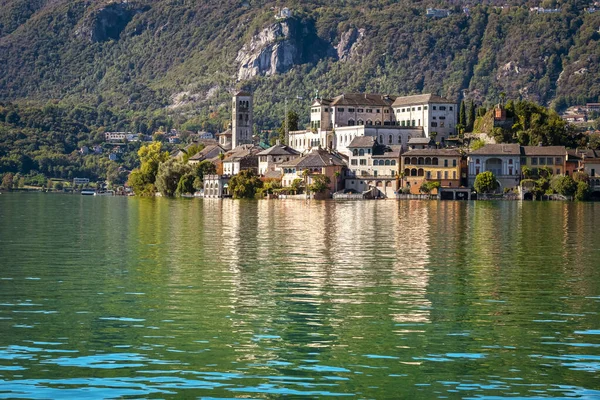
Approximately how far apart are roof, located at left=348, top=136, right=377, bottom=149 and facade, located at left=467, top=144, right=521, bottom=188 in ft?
42.0

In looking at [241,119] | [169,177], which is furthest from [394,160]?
[241,119]

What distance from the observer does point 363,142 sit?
143125 mm

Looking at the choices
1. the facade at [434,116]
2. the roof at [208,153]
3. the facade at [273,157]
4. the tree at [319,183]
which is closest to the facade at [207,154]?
the roof at [208,153]

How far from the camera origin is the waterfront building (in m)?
140

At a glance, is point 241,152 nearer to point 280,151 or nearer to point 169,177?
point 280,151

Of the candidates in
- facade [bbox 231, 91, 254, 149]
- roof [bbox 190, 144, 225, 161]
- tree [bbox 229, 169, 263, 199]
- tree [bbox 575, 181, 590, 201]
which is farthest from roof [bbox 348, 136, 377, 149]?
facade [bbox 231, 91, 254, 149]

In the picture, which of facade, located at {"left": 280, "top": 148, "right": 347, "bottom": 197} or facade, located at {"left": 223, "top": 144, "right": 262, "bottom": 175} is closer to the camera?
facade, located at {"left": 280, "top": 148, "right": 347, "bottom": 197}

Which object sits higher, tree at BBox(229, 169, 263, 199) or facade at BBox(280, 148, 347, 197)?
facade at BBox(280, 148, 347, 197)

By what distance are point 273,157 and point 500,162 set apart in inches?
1252

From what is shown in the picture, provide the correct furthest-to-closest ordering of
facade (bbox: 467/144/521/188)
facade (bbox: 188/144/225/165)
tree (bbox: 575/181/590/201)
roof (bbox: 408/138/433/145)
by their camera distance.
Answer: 1. facade (bbox: 188/144/225/165)
2. roof (bbox: 408/138/433/145)
3. facade (bbox: 467/144/521/188)
4. tree (bbox: 575/181/590/201)

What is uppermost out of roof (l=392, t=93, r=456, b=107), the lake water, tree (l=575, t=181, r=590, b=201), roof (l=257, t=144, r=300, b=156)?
roof (l=392, t=93, r=456, b=107)

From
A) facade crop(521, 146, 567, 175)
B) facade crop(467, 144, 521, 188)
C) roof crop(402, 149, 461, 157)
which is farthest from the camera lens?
roof crop(402, 149, 461, 157)

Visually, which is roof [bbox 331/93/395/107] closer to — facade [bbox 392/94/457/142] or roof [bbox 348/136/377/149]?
facade [bbox 392/94/457/142]

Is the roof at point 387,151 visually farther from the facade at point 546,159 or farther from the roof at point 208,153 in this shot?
the roof at point 208,153
